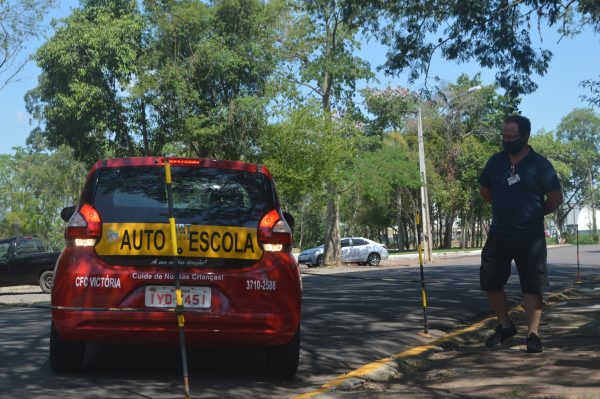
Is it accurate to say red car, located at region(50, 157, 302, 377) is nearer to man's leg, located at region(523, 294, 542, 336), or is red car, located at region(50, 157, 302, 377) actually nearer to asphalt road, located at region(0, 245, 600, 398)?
asphalt road, located at region(0, 245, 600, 398)

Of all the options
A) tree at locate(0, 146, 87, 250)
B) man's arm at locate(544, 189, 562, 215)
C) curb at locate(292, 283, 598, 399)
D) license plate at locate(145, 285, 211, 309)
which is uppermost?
tree at locate(0, 146, 87, 250)

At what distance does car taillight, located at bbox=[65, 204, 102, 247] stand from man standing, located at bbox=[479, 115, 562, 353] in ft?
10.8

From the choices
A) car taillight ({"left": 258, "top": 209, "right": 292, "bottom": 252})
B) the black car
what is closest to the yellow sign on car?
car taillight ({"left": 258, "top": 209, "right": 292, "bottom": 252})

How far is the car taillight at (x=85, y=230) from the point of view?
529 cm

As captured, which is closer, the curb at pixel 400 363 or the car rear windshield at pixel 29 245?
the curb at pixel 400 363

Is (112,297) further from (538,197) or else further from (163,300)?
(538,197)

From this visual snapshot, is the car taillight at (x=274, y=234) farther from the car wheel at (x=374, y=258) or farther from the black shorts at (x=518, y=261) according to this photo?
the car wheel at (x=374, y=258)

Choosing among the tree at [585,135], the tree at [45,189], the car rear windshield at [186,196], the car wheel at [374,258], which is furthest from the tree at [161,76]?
the tree at [585,135]

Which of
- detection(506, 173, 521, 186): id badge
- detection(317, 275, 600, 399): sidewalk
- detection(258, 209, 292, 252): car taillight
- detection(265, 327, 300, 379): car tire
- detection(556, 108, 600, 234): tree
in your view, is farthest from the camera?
detection(556, 108, 600, 234): tree

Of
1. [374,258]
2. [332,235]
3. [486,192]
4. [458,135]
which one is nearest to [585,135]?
[458,135]

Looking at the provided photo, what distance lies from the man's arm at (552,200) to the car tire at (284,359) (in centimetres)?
236

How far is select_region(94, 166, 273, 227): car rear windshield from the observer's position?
540 cm

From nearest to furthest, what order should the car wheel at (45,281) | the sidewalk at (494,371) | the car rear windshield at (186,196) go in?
the sidewalk at (494,371) < the car rear windshield at (186,196) < the car wheel at (45,281)

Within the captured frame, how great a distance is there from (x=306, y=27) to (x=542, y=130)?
48653 millimetres
